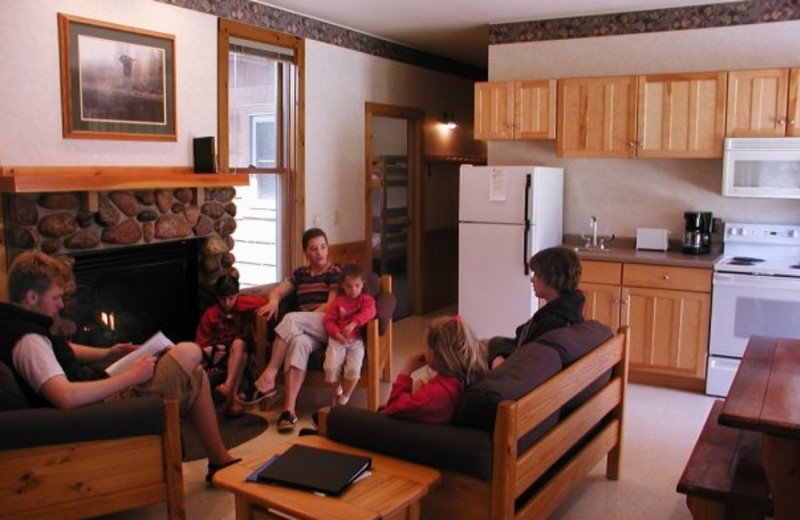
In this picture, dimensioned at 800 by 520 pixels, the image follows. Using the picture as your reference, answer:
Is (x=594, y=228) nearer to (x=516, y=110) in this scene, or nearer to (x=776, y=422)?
(x=516, y=110)

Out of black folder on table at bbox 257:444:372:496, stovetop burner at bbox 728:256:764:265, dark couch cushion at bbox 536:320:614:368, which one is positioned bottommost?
black folder on table at bbox 257:444:372:496

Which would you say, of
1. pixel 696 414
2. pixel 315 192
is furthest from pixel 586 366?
pixel 315 192

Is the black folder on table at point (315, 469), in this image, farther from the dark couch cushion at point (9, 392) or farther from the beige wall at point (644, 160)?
the beige wall at point (644, 160)

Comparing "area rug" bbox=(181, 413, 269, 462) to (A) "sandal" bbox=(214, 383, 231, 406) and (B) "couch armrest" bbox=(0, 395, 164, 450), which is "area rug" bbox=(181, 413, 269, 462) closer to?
(A) "sandal" bbox=(214, 383, 231, 406)

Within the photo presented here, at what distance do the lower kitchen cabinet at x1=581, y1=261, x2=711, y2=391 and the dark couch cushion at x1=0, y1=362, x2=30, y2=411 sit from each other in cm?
352

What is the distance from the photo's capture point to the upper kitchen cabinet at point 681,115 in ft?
15.8

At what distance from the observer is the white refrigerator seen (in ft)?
17.1

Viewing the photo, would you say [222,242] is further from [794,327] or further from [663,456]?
[794,327]

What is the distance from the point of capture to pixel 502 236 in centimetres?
532

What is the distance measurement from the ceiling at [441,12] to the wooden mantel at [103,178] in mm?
1418

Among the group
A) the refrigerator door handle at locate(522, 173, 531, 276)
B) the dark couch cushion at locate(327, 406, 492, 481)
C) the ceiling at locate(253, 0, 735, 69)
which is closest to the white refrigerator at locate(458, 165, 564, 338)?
the refrigerator door handle at locate(522, 173, 531, 276)

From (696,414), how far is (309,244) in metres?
2.54

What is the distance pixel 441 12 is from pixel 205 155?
208 centimetres

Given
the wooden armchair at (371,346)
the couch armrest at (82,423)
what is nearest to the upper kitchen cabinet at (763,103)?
the wooden armchair at (371,346)
